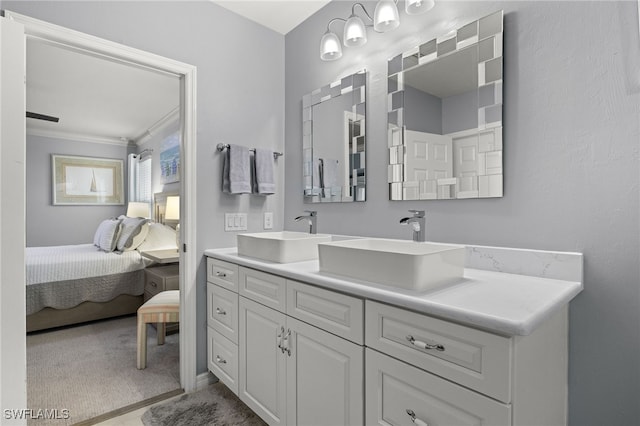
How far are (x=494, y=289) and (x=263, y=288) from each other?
3.19 feet

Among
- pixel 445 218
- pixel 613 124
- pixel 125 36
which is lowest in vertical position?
pixel 445 218

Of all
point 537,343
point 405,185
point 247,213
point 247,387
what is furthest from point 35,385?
point 537,343

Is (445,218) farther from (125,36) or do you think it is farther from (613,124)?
(125,36)

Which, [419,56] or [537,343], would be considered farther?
[419,56]

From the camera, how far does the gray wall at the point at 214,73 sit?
5.83ft

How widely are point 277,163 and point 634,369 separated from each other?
210 cm

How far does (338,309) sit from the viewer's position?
118 cm

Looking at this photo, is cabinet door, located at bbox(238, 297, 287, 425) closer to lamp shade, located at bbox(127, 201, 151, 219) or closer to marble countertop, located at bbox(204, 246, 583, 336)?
marble countertop, located at bbox(204, 246, 583, 336)

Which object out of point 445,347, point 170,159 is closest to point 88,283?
point 170,159

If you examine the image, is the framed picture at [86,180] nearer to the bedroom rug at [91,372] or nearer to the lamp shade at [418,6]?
the bedroom rug at [91,372]

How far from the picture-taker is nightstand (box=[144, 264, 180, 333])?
2.99 metres

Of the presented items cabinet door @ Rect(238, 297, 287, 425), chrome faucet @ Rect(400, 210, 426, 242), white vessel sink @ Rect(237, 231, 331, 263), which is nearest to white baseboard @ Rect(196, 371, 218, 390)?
cabinet door @ Rect(238, 297, 287, 425)

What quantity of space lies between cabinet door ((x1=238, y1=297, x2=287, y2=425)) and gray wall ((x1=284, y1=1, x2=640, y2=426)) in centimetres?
95

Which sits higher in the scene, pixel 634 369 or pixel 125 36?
pixel 125 36
